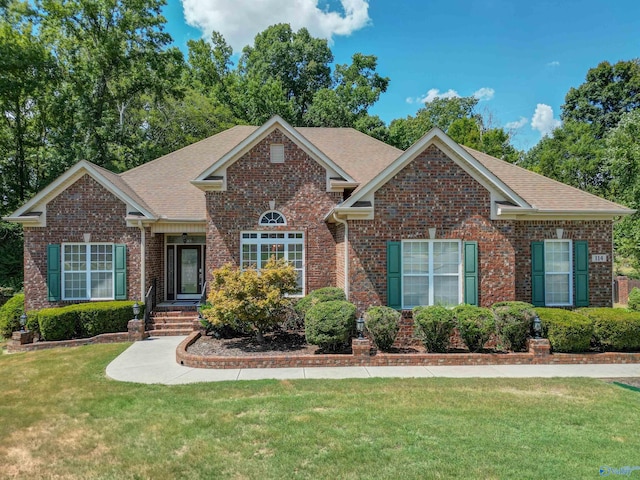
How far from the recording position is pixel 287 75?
39125 millimetres

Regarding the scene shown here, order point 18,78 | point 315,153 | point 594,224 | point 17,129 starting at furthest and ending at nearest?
point 17,129 < point 18,78 < point 315,153 < point 594,224

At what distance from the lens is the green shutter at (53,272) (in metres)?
13.1

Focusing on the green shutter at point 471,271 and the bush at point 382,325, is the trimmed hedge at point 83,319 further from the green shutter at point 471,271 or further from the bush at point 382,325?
the green shutter at point 471,271

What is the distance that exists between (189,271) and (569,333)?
1304 cm

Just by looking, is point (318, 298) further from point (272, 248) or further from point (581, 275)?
point (581, 275)

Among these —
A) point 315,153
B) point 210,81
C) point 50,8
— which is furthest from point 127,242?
point 210,81

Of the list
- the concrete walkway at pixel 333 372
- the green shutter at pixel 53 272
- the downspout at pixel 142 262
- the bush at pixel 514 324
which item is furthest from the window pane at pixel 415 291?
the green shutter at pixel 53 272

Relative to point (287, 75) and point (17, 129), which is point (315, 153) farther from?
point (287, 75)

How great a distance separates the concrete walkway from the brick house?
7.59 feet

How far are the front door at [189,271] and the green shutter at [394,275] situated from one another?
8364 millimetres

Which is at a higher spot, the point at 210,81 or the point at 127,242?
the point at 210,81

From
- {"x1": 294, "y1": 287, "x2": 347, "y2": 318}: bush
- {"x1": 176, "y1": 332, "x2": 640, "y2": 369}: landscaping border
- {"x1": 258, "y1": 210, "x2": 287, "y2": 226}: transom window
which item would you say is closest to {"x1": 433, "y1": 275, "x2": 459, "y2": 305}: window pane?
{"x1": 176, "y1": 332, "x2": 640, "y2": 369}: landscaping border

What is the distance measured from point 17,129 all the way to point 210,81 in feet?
54.7

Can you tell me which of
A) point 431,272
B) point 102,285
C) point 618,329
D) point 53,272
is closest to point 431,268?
point 431,272
